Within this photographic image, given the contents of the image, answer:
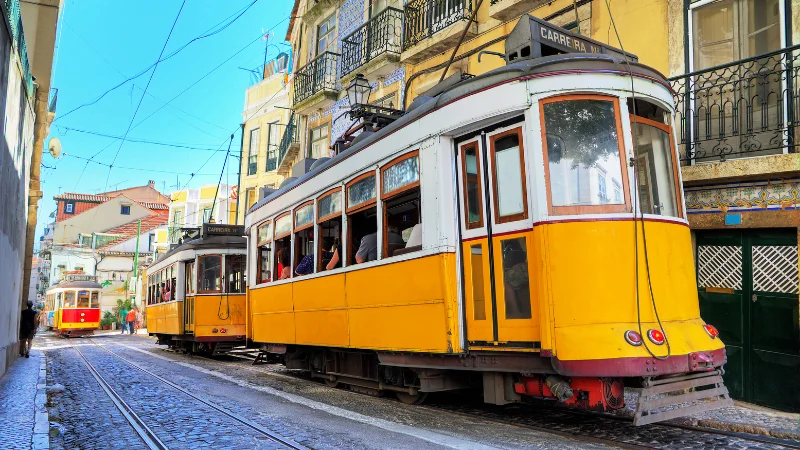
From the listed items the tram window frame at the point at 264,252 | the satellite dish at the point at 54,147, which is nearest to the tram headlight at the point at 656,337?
the tram window frame at the point at 264,252

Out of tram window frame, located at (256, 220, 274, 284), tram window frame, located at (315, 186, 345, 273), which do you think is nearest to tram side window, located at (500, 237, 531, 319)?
tram window frame, located at (315, 186, 345, 273)

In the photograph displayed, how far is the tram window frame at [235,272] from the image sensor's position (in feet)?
51.4

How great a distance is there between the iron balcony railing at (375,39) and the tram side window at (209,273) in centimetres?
627

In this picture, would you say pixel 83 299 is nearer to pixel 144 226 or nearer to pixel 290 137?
pixel 290 137

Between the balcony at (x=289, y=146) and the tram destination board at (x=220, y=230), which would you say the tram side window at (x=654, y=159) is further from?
the balcony at (x=289, y=146)

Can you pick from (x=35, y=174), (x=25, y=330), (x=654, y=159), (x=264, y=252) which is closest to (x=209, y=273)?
(x=264, y=252)

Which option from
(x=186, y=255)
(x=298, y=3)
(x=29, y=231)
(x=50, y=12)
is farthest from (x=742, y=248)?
(x=298, y=3)

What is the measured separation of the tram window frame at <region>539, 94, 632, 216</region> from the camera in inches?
207

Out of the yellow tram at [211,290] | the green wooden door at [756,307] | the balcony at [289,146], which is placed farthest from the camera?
the balcony at [289,146]

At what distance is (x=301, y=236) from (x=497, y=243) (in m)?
4.31

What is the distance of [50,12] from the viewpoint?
1404 cm

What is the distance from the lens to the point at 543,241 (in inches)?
206

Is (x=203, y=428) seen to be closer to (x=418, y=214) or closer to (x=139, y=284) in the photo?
(x=418, y=214)

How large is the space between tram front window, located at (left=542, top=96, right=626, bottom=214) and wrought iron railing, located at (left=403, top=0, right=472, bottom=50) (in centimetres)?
802
